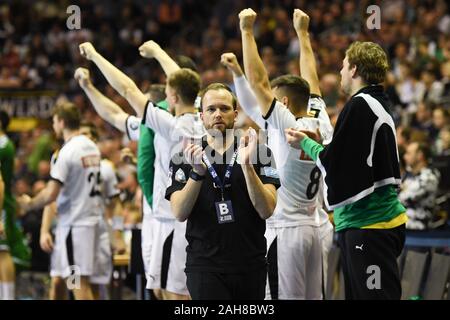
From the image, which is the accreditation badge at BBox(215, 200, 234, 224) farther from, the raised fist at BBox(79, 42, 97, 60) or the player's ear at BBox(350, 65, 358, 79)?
the raised fist at BBox(79, 42, 97, 60)

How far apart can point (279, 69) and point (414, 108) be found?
3.65 meters

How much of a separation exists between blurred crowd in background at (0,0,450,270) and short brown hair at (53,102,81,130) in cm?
202

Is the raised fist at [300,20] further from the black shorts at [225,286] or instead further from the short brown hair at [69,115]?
the short brown hair at [69,115]

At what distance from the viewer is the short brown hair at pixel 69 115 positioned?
8.52 m

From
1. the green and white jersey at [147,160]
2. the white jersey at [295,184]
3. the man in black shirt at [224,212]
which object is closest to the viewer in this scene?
the man in black shirt at [224,212]

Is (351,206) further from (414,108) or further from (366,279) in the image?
(414,108)

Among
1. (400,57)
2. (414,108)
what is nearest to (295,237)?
(414,108)

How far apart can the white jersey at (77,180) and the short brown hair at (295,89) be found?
2699mm

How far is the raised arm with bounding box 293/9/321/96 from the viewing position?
6961 millimetres

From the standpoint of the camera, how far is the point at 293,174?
21.5 feet

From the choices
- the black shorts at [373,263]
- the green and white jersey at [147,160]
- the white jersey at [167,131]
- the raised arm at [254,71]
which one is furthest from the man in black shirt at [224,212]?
the green and white jersey at [147,160]

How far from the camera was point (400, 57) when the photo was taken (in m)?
14.5

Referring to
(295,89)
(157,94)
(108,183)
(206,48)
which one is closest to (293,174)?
(295,89)

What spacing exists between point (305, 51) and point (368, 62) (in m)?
1.55
